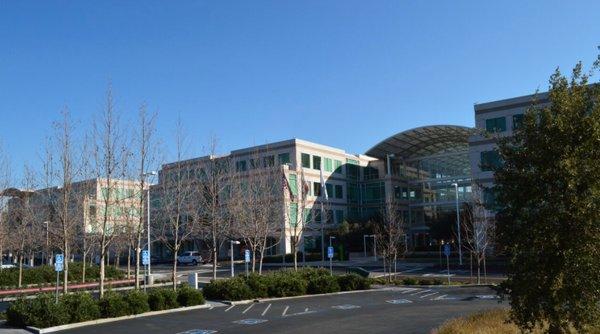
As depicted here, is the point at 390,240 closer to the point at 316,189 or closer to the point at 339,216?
the point at 316,189

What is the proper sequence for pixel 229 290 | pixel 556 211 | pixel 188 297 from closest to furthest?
pixel 556 211 < pixel 188 297 < pixel 229 290

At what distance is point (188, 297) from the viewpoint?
23812 millimetres

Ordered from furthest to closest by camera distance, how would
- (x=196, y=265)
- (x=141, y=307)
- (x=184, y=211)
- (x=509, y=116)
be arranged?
(x=196, y=265), (x=509, y=116), (x=184, y=211), (x=141, y=307)

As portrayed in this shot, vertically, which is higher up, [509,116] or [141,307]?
[509,116]

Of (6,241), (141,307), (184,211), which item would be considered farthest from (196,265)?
(141,307)

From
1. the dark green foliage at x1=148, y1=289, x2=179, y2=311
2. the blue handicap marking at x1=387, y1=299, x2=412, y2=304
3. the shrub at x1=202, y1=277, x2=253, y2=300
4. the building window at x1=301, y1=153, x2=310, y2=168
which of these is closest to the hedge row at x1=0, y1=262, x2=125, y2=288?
the shrub at x1=202, y1=277, x2=253, y2=300

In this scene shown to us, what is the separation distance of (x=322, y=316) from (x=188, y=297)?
20.6 feet

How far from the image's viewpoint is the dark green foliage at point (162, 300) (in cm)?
2225

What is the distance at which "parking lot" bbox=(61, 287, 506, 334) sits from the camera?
17469 mm

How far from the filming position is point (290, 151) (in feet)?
249

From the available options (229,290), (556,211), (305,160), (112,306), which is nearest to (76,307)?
(112,306)

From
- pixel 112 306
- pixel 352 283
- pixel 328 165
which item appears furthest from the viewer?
pixel 328 165

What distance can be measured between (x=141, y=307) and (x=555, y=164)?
15.9m

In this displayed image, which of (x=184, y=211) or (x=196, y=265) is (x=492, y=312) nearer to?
(x=184, y=211)
